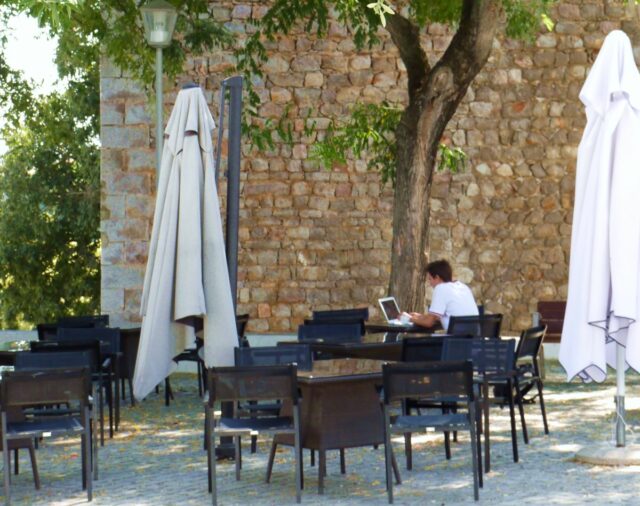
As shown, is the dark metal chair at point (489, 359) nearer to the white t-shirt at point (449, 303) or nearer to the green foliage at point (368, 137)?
the white t-shirt at point (449, 303)

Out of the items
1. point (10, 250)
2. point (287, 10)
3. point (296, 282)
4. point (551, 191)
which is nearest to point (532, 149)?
point (551, 191)

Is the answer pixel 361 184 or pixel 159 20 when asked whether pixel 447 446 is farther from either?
pixel 361 184

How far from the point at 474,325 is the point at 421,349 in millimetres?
1640

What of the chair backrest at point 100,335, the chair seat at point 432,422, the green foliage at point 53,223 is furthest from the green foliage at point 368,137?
the green foliage at point 53,223

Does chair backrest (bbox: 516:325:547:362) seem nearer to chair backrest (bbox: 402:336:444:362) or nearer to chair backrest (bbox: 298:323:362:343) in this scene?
chair backrest (bbox: 402:336:444:362)

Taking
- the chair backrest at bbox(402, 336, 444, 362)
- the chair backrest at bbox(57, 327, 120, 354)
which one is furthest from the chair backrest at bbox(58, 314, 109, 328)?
the chair backrest at bbox(402, 336, 444, 362)

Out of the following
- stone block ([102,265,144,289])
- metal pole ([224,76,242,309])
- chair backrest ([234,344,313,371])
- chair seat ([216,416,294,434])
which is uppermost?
metal pole ([224,76,242,309])

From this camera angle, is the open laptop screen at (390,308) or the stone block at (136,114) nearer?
the open laptop screen at (390,308)

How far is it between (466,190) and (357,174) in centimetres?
122

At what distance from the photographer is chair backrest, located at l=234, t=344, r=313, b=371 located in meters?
7.60

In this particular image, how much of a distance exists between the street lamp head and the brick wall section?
143 inches

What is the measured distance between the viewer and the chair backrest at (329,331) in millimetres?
9484

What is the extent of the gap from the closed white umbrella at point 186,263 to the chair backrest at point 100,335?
4.50 ft

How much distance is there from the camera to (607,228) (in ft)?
24.5
